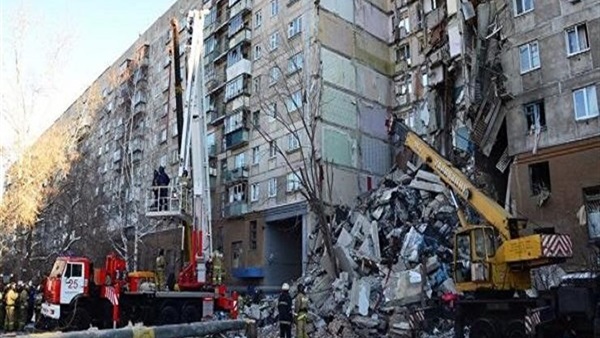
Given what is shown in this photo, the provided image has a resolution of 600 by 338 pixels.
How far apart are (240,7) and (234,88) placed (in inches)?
248

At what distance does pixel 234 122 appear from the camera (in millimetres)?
38781

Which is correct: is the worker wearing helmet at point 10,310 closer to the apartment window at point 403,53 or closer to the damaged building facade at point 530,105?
the damaged building facade at point 530,105

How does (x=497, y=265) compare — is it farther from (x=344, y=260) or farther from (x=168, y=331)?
(x=168, y=331)

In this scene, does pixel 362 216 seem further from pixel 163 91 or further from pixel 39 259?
pixel 163 91

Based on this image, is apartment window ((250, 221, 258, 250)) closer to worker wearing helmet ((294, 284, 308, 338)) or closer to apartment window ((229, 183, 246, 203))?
apartment window ((229, 183, 246, 203))

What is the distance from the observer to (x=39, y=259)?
36.1 metres

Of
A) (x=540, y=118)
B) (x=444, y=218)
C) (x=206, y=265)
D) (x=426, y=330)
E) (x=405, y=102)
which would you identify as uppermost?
(x=405, y=102)

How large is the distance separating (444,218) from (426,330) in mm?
7420

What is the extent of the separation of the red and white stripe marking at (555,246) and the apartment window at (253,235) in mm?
24559

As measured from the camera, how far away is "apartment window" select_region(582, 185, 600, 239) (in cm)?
1906

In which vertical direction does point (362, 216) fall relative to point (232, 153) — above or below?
below

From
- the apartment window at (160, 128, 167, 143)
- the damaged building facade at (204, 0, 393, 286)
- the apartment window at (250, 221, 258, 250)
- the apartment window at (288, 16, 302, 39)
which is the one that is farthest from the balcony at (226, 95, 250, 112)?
the apartment window at (160, 128, 167, 143)

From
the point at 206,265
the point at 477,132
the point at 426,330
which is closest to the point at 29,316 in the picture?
the point at 206,265

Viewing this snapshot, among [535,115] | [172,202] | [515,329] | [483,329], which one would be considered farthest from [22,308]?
[535,115]
